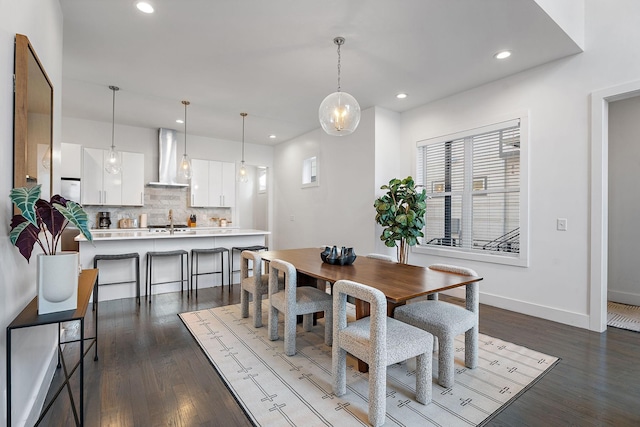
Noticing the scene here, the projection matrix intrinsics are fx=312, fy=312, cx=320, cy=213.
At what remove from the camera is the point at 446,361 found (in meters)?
2.11

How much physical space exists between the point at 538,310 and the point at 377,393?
2850 millimetres

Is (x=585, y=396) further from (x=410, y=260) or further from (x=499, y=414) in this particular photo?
(x=410, y=260)

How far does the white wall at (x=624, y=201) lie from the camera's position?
416 centimetres

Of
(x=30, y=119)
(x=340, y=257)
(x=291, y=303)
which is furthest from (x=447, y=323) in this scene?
(x=30, y=119)

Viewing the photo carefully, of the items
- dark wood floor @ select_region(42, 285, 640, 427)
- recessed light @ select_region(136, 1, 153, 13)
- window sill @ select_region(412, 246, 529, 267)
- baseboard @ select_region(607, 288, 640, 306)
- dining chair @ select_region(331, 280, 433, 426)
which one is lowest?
dark wood floor @ select_region(42, 285, 640, 427)

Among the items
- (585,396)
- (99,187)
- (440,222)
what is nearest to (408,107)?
(440,222)

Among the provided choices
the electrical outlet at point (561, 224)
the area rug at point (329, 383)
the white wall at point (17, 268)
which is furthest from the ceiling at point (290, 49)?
the area rug at point (329, 383)

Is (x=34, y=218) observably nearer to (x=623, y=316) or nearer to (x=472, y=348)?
(x=472, y=348)

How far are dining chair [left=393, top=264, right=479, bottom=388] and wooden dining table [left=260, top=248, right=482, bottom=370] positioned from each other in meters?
0.11

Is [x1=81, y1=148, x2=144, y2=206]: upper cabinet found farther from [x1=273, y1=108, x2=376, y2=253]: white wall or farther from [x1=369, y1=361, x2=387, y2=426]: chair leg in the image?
[x1=369, y1=361, x2=387, y2=426]: chair leg

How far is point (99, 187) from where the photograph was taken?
571 centimetres

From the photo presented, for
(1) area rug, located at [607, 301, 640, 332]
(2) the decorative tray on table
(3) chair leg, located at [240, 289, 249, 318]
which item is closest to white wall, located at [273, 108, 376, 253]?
(2) the decorative tray on table

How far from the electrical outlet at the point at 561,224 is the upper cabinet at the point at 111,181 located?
264 inches

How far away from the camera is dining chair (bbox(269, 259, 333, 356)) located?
2.54m
